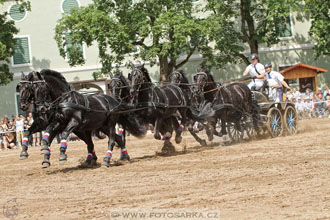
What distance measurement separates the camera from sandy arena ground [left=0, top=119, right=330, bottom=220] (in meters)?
7.16

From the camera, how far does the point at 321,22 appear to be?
32594mm

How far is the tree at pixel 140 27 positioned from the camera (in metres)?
28.8

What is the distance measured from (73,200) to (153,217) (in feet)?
6.85

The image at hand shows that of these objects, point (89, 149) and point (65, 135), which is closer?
point (65, 135)

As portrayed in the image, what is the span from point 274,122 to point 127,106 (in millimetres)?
5155

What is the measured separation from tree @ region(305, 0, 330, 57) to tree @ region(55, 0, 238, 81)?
567 centimetres

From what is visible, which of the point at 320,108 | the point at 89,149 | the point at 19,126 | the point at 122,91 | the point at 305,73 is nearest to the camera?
the point at 89,149

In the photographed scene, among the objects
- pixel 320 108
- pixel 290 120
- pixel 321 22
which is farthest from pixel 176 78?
pixel 321 22

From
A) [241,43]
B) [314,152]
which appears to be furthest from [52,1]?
[314,152]

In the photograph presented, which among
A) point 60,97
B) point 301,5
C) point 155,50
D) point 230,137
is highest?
point 301,5

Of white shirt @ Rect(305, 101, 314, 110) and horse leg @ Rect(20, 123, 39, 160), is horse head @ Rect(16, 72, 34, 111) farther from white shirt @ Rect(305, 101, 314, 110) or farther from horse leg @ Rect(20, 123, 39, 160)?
white shirt @ Rect(305, 101, 314, 110)

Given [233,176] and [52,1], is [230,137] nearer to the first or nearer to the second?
[233,176]

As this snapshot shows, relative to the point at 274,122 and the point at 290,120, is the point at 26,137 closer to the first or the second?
the point at 274,122

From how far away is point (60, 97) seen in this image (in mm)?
12461
